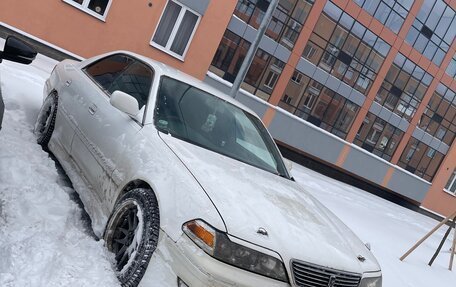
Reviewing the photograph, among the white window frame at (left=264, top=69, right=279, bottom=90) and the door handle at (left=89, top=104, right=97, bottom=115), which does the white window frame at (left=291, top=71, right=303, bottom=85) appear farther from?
the door handle at (left=89, top=104, right=97, bottom=115)

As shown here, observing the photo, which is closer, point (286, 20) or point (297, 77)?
point (286, 20)

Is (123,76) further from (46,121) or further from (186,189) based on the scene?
(186,189)

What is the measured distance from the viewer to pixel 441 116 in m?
26.3

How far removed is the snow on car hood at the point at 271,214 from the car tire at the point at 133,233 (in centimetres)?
38

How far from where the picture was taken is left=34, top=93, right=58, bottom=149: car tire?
4.62 m

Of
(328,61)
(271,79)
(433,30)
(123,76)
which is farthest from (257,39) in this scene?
(433,30)

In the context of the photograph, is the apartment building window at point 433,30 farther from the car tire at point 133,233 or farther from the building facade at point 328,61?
the car tire at point 133,233

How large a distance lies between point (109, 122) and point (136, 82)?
0.56 m

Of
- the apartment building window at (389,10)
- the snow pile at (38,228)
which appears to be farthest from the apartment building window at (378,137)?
the snow pile at (38,228)

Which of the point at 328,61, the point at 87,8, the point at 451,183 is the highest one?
the point at 328,61

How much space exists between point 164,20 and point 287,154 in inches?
329

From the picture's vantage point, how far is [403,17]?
22.2m

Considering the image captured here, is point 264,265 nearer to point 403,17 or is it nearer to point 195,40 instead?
point 195,40

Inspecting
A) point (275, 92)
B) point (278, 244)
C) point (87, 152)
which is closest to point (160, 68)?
point (87, 152)
